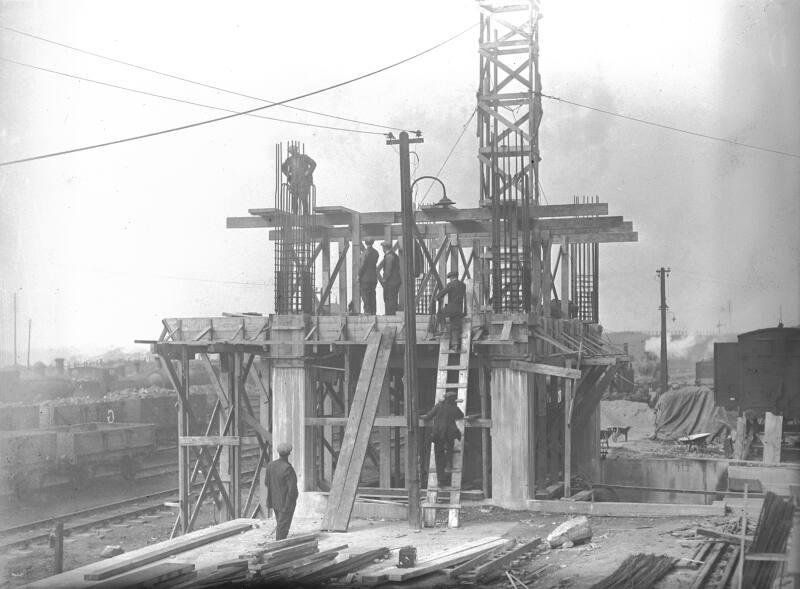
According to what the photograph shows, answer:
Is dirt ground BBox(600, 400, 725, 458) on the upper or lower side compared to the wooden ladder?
lower

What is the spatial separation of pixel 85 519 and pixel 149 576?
1236 cm

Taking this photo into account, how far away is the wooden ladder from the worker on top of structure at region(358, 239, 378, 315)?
352 cm

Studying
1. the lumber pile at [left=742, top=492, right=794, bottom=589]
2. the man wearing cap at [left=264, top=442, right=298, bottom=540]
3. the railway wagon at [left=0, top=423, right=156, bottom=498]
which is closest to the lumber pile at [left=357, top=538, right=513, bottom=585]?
the man wearing cap at [left=264, top=442, right=298, bottom=540]

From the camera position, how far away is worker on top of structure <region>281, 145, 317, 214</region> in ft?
61.7

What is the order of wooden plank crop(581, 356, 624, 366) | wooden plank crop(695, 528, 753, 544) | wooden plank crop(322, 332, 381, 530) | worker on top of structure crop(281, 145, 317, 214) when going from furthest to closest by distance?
worker on top of structure crop(281, 145, 317, 214) → wooden plank crop(581, 356, 624, 366) → wooden plank crop(322, 332, 381, 530) → wooden plank crop(695, 528, 753, 544)

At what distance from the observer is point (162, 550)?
42.5 ft

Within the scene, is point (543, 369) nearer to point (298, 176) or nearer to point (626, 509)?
point (626, 509)

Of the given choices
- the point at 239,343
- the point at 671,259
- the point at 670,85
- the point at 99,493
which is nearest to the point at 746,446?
the point at 671,259

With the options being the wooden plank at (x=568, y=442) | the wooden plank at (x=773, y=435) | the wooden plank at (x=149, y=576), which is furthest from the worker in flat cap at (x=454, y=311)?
the wooden plank at (x=773, y=435)

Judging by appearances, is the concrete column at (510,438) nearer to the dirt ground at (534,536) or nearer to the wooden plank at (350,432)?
the dirt ground at (534,536)

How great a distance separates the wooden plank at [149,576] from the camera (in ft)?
38.0

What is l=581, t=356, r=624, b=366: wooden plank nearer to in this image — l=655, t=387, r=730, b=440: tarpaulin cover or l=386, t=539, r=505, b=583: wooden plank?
l=386, t=539, r=505, b=583: wooden plank

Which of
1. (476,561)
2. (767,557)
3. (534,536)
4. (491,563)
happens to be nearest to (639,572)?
(767,557)

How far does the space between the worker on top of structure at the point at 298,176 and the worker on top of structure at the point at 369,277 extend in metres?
1.72
